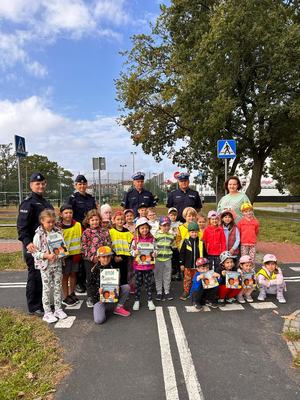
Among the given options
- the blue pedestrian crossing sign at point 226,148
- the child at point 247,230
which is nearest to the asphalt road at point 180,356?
the child at point 247,230

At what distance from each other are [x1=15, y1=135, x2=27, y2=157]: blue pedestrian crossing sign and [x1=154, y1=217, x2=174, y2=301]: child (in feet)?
15.4

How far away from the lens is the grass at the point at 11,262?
7.85 meters

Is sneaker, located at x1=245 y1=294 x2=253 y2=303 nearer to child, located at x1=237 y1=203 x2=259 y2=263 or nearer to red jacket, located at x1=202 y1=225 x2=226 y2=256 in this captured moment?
child, located at x1=237 y1=203 x2=259 y2=263

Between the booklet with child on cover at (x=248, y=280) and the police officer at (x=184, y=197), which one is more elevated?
the police officer at (x=184, y=197)

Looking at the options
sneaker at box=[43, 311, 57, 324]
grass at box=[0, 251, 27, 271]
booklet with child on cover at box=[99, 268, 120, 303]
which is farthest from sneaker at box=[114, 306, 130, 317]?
grass at box=[0, 251, 27, 271]

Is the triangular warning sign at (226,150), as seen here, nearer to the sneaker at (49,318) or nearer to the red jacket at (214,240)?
the red jacket at (214,240)

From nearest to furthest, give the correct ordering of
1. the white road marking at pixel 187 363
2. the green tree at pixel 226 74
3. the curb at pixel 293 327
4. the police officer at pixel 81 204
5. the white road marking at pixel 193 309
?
the white road marking at pixel 187 363
the curb at pixel 293 327
the white road marking at pixel 193 309
the police officer at pixel 81 204
the green tree at pixel 226 74

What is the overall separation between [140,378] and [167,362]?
0.38 meters

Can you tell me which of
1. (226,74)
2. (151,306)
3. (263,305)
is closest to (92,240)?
(151,306)

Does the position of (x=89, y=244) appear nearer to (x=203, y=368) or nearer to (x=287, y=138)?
(x=203, y=368)

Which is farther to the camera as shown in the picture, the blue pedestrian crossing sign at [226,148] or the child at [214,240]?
the blue pedestrian crossing sign at [226,148]

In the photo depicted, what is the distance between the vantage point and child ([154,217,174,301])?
526 cm

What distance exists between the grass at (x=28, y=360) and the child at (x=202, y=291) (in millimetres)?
2078

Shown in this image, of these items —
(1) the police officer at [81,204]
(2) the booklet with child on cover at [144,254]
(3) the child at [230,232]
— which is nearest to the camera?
(2) the booklet with child on cover at [144,254]
